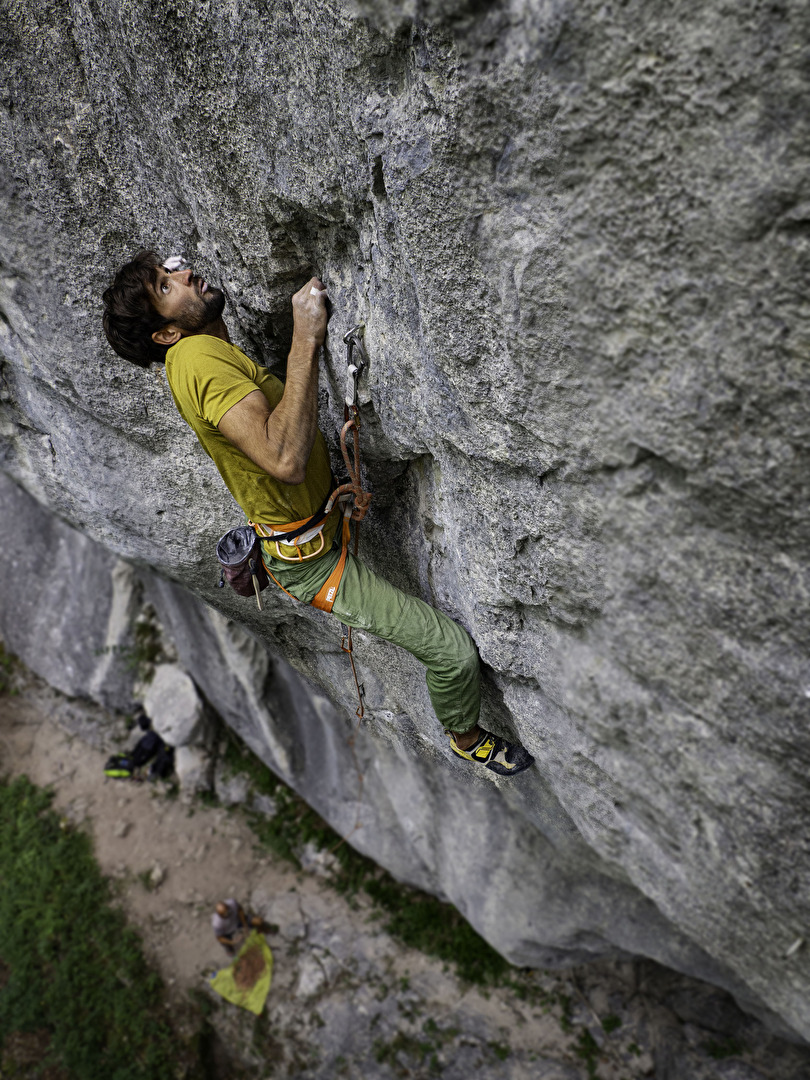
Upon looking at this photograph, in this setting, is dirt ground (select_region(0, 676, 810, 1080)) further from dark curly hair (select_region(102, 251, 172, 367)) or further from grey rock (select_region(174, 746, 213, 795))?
dark curly hair (select_region(102, 251, 172, 367))

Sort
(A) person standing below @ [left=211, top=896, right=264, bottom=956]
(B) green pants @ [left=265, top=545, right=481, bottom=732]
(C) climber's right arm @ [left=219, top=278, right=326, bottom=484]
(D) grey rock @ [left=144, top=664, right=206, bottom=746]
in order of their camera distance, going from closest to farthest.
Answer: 1. (C) climber's right arm @ [left=219, top=278, right=326, bottom=484]
2. (B) green pants @ [left=265, top=545, right=481, bottom=732]
3. (A) person standing below @ [left=211, top=896, right=264, bottom=956]
4. (D) grey rock @ [left=144, top=664, right=206, bottom=746]

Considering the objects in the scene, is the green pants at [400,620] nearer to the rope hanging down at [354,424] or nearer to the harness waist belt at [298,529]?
the harness waist belt at [298,529]

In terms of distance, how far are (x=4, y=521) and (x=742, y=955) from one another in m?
10.6

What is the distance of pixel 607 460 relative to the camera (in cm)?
226

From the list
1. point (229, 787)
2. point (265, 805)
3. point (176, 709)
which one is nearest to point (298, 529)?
point (176, 709)

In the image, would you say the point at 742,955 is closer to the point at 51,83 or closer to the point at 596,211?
the point at 596,211

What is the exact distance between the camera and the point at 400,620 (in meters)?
3.39

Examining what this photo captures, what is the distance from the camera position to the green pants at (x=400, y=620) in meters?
3.38

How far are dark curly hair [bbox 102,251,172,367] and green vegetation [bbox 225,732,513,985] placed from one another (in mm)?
7857

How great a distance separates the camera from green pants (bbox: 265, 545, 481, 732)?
11.1 ft

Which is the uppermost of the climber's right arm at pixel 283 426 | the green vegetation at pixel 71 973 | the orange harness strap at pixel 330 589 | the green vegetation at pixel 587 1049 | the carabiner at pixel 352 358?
the carabiner at pixel 352 358

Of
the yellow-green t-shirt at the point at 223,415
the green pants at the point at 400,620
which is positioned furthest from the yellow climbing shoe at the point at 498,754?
the yellow-green t-shirt at the point at 223,415

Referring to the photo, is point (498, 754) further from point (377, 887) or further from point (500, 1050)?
point (377, 887)

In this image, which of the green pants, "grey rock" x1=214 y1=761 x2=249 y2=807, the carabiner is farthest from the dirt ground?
the carabiner
